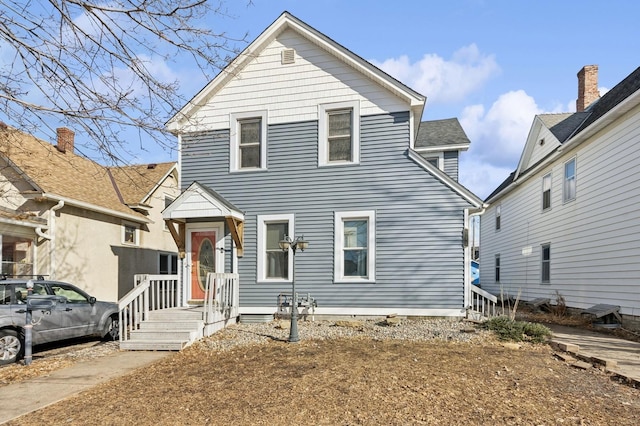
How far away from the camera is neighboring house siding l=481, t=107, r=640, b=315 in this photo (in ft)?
31.0

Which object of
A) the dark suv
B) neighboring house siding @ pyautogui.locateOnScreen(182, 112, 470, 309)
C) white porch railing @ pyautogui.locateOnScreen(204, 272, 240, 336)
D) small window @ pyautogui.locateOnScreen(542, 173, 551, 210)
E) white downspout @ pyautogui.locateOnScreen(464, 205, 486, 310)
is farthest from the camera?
small window @ pyautogui.locateOnScreen(542, 173, 551, 210)

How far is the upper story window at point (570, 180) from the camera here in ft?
41.0

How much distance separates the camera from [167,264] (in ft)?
57.2

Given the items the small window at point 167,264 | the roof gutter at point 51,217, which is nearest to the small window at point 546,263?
the small window at point 167,264

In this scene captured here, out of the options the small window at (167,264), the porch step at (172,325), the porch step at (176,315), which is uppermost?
the small window at (167,264)

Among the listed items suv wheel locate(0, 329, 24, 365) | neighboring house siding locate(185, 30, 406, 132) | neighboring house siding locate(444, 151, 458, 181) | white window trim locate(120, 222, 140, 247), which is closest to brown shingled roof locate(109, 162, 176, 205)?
white window trim locate(120, 222, 140, 247)

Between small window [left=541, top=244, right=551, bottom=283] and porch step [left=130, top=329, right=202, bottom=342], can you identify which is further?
small window [left=541, top=244, right=551, bottom=283]

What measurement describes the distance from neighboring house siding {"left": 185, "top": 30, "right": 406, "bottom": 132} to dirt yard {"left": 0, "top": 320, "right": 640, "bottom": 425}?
637 cm

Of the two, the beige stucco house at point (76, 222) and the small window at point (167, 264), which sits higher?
the beige stucco house at point (76, 222)

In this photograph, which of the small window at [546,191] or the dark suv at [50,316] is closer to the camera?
→ the dark suv at [50,316]

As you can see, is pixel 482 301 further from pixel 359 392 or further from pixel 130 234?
pixel 130 234

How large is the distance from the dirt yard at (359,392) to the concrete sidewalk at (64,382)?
10.8 inches

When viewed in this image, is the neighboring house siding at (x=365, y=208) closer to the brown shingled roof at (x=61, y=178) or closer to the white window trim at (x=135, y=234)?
the brown shingled roof at (x=61, y=178)

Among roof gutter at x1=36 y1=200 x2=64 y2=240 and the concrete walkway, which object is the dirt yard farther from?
roof gutter at x1=36 y1=200 x2=64 y2=240
